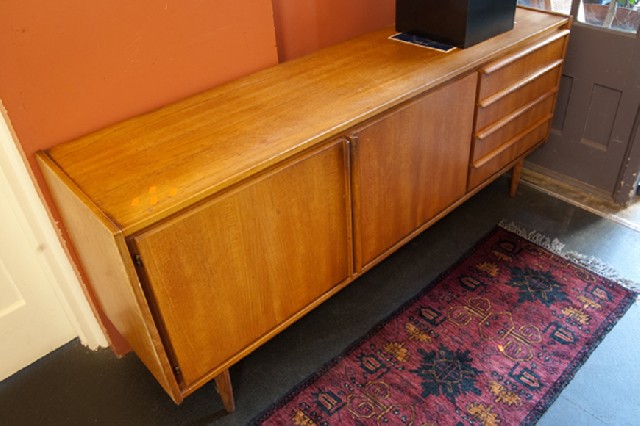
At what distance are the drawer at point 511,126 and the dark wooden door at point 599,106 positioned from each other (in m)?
0.14

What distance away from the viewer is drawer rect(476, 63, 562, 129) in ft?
5.94

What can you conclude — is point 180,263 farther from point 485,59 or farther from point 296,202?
point 485,59

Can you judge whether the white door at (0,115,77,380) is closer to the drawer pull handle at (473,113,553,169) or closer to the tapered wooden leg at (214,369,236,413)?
the tapered wooden leg at (214,369,236,413)

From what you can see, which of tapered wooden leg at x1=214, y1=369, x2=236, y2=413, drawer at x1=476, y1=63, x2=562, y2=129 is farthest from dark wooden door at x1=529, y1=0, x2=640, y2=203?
tapered wooden leg at x1=214, y1=369, x2=236, y2=413

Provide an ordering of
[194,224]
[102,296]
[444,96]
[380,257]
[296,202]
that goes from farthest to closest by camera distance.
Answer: [380,257]
[444,96]
[102,296]
[296,202]
[194,224]

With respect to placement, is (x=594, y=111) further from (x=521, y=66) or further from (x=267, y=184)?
(x=267, y=184)

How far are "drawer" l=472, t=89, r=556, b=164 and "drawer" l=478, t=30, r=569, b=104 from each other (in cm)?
12

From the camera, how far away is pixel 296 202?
1364 millimetres

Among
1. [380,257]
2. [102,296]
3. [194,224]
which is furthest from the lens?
[380,257]

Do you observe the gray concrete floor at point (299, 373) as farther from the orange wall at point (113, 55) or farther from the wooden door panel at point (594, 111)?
the wooden door panel at point (594, 111)

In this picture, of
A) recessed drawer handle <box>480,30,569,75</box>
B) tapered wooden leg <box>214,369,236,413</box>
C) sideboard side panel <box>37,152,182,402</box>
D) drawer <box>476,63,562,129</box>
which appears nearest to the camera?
sideboard side panel <box>37,152,182,402</box>

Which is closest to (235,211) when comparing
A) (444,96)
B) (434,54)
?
(444,96)

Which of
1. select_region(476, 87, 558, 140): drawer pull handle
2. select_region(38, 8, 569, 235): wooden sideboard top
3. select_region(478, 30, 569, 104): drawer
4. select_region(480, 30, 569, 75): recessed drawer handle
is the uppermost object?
select_region(38, 8, 569, 235): wooden sideboard top

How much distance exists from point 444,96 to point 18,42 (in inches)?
45.4
